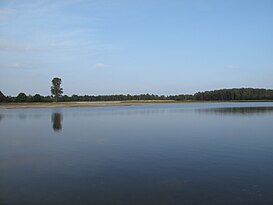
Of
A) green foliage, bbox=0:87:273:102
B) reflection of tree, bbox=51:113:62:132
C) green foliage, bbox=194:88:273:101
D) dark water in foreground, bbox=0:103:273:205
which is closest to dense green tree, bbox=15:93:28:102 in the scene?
green foliage, bbox=0:87:273:102

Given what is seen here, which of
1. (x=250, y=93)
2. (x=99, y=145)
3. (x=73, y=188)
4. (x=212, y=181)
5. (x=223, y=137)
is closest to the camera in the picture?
(x=73, y=188)

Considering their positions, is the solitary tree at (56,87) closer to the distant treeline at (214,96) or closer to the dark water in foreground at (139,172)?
the distant treeline at (214,96)

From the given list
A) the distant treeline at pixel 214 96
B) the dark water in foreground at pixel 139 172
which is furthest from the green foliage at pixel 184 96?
the dark water in foreground at pixel 139 172

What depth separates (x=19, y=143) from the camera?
16.3 metres

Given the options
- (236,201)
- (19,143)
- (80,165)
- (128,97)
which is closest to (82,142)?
(19,143)

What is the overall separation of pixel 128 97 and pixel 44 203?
14532cm

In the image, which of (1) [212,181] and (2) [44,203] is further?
(1) [212,181]

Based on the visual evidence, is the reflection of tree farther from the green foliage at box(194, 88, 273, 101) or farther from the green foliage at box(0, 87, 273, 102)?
the green foliage at box(194, 88, 273, 101)

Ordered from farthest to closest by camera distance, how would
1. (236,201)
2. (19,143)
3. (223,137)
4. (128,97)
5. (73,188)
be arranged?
(128,97) < (223,137) < (19,143) < (73,188) < (236,201)

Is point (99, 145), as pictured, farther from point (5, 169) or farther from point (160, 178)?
point (160, 178)

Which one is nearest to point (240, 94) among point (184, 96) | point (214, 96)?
point (214, 96)

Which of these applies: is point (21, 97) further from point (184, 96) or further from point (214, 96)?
point (184, 96)

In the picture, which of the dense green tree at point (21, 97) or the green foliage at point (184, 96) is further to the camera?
the green foliage at point (184, 96)

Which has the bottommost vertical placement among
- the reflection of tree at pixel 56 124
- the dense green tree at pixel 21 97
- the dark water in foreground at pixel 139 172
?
the dark water in foreground at pixel 139 172
